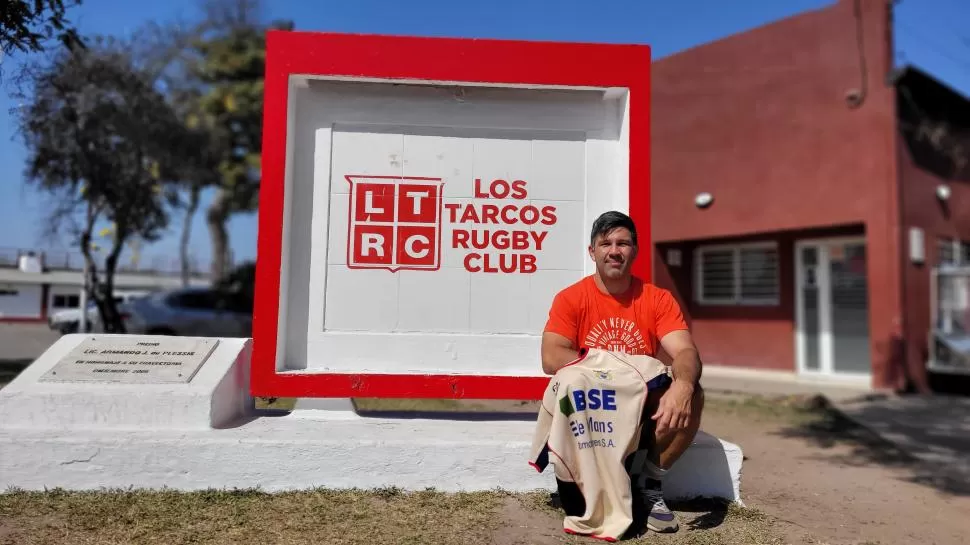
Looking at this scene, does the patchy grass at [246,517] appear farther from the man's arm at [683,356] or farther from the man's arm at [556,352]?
the man's arm at [683,356]

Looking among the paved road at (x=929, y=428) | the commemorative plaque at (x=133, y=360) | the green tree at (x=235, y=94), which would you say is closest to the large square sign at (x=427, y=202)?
the commemorative plaque at (x=133, y=360)

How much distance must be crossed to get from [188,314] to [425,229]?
9.28m

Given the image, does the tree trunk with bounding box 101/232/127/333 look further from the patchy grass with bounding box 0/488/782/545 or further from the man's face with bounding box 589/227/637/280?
the man's face with bounding box 589/227/637/280

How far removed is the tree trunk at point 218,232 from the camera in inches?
1020

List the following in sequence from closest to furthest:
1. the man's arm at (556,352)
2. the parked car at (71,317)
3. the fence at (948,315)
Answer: the man's arm at (556,352) < the parked car at (71,317) < the fence at (948,315)

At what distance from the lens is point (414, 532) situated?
9.52 feet

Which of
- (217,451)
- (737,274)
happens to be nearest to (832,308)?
(737,274)

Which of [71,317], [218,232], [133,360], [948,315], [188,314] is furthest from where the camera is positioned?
[218,232]

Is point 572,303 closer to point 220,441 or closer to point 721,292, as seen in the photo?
point 220,441

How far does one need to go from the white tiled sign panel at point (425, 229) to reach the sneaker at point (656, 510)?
979 millimetres

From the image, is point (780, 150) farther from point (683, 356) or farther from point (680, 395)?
point (680, 395)

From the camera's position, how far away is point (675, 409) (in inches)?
110

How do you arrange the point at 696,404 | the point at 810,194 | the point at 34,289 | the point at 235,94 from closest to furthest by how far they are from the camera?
the point at 696,404
the point at 34,289
the point at 810,194
the point at 235,94

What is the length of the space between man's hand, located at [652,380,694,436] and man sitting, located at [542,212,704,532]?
0.4 inches
